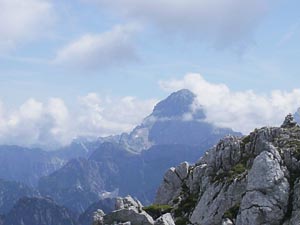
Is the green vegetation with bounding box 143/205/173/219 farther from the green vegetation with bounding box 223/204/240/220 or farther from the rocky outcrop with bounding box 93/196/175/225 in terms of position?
the green vegetation with bounding box 223/204/240/220

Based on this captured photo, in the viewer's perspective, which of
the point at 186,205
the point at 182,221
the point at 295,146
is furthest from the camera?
the point at 186,205

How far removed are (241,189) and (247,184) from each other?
3.85 meters

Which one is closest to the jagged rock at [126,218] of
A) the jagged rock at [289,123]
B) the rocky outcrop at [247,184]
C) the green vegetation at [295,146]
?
the rocky outcrop at [247,184]

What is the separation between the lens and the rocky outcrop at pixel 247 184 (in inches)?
2330

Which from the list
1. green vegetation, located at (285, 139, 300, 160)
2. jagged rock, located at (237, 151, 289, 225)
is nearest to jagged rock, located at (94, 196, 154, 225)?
jagged rock, located at (237, 151, 289, 225)

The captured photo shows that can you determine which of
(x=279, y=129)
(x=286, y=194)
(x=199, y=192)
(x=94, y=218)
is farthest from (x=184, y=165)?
(x=286, y=194)

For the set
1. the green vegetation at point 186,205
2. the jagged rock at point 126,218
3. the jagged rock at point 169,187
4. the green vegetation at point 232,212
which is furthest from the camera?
the jagged rock at point 169,187

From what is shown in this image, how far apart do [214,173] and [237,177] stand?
30.5 ft

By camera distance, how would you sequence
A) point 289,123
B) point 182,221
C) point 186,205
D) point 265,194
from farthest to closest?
1. point 289,123
2. point 186,205
3. point 182,221
4. point 265,194

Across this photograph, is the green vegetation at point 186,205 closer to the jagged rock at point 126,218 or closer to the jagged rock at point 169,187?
the jagged rock at point 126,218

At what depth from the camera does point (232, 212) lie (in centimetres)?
6331

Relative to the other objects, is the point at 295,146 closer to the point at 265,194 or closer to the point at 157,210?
the point at 265,194

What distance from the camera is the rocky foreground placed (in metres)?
59.4

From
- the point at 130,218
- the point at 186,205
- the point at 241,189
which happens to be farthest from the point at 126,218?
the point at 241,189
